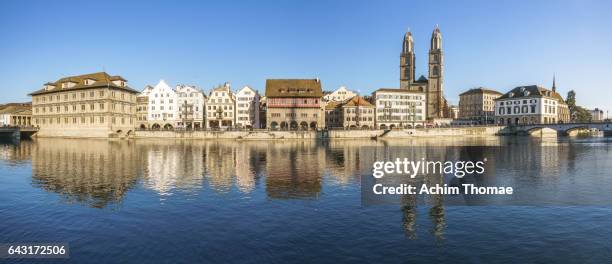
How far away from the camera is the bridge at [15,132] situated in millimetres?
102875

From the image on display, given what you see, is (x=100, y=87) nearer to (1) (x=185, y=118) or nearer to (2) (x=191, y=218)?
(1) (x=185, y=118)

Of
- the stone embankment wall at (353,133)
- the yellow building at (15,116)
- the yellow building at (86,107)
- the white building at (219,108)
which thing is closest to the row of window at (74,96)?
the yellow building at (86,107)

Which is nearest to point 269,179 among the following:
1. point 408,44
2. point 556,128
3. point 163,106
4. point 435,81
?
point 163,106

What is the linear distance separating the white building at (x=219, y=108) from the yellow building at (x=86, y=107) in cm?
2566

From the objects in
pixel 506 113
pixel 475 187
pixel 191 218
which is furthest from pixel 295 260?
pixel 506 113

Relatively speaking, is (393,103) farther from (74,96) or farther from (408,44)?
(74,96)

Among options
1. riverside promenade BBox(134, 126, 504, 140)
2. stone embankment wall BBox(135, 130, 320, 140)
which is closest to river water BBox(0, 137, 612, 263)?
stone embankment wall BBox(135, 130, 320, 140)

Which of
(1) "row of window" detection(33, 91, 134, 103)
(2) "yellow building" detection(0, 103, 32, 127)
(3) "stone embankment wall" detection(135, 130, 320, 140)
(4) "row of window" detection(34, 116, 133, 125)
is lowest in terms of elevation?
(3) "stone embankment wall" detection(135, 130, 320, 140)

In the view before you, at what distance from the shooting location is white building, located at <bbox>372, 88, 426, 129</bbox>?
14488cm

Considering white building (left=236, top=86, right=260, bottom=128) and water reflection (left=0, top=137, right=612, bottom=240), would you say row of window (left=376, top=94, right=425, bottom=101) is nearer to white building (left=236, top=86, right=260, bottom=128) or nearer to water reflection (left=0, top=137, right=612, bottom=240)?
white building (left=236, top=86, right=260, bottom=128)

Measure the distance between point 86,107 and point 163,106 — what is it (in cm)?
2919

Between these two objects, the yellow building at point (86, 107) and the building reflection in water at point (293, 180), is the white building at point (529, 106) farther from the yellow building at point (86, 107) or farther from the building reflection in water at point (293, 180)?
the yellow building at point (86, 107)

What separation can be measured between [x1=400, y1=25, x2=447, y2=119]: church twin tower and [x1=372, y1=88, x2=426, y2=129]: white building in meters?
11.1

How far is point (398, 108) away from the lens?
148m
